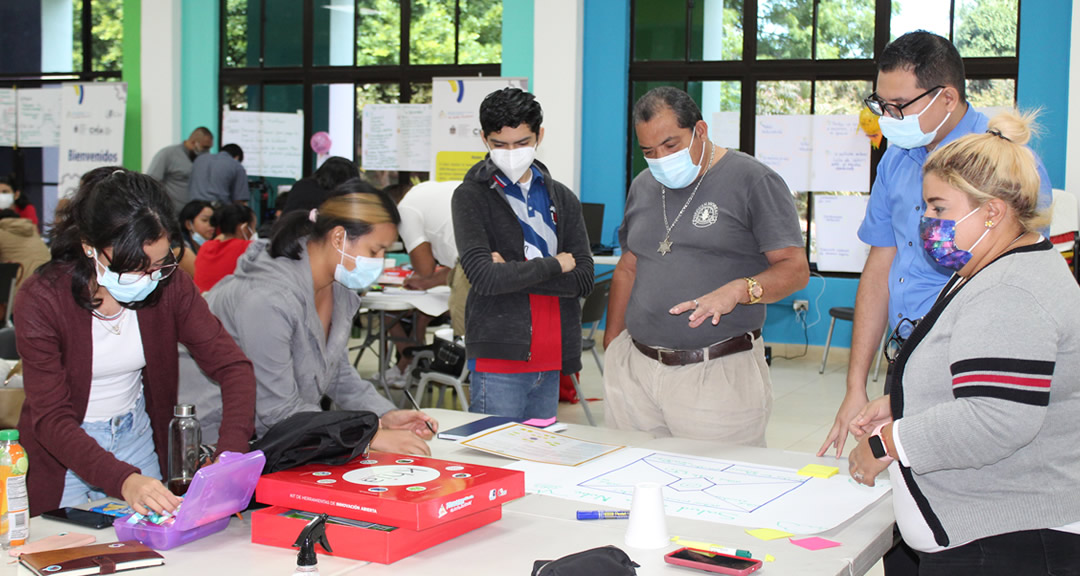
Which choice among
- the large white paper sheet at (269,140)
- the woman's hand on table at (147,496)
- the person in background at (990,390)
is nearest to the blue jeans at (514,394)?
the woman's hand on table at (147,496)

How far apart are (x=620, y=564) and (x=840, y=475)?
88 centimetres

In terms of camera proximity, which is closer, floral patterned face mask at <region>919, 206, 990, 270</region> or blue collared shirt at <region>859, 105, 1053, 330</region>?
floral patterned face mask at <region>919, 206, 990, 270</region>

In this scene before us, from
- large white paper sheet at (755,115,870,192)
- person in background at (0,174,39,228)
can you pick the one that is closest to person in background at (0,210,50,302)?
person in background at (0,174,39,228)

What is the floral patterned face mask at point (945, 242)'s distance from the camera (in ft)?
5.09

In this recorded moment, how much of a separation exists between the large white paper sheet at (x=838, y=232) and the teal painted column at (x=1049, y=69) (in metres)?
1.32

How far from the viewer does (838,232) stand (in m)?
7.52

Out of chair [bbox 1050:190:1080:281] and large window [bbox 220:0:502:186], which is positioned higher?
large window [bbox 220:0:502:186]

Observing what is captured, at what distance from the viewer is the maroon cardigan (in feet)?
6.25

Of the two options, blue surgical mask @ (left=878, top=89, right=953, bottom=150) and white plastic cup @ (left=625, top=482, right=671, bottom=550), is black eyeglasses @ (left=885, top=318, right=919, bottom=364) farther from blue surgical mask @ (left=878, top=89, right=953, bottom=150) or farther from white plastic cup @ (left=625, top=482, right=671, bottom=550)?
white plastic cup @ (left=625, top=482, right=671, bottom=550)

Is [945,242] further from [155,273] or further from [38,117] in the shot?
[38,117]

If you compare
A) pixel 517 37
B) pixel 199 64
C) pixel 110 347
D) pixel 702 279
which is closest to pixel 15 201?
pixel 199 64

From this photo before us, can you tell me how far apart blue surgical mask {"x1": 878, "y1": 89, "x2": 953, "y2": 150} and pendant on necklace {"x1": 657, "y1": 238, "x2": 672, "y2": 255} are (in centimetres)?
60

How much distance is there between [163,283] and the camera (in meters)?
2.15

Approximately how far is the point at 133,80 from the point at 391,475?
8986 mm
